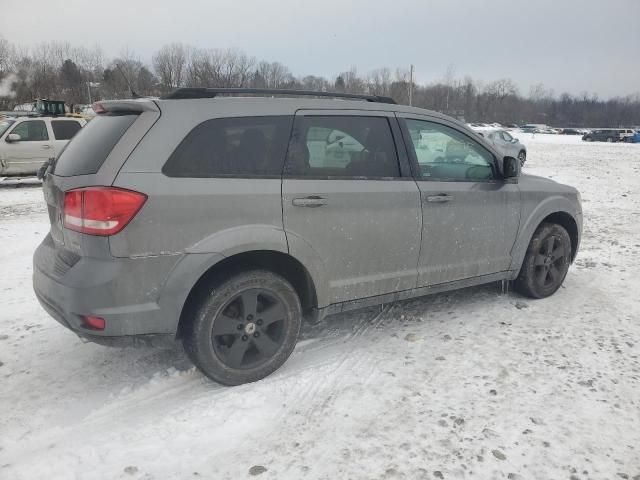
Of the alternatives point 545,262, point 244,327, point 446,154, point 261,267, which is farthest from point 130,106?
point 545,262

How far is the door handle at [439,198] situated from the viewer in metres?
3.74

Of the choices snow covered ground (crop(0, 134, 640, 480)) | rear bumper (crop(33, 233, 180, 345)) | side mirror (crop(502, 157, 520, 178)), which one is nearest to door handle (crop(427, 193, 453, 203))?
side mirror (crop(502, 157, 520, 178))

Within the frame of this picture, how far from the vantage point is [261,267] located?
3.19m

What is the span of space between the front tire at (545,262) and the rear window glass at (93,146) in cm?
368

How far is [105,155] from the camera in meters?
2.78

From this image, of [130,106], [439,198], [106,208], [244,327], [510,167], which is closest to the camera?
[106,208]

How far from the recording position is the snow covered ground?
2.47m

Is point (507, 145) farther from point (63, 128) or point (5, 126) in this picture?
point (5, 126)

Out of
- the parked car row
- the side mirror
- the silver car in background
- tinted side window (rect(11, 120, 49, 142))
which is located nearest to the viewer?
the side mirror

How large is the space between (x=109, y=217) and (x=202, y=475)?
4.69 ft

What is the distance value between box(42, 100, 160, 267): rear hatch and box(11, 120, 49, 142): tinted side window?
1221 cm

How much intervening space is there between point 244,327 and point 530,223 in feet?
9.41

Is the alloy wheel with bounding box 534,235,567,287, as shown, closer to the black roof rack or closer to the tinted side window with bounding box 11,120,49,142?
the black roof rack

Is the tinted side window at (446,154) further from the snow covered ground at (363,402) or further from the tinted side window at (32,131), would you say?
the tinted side window at (32,131)
